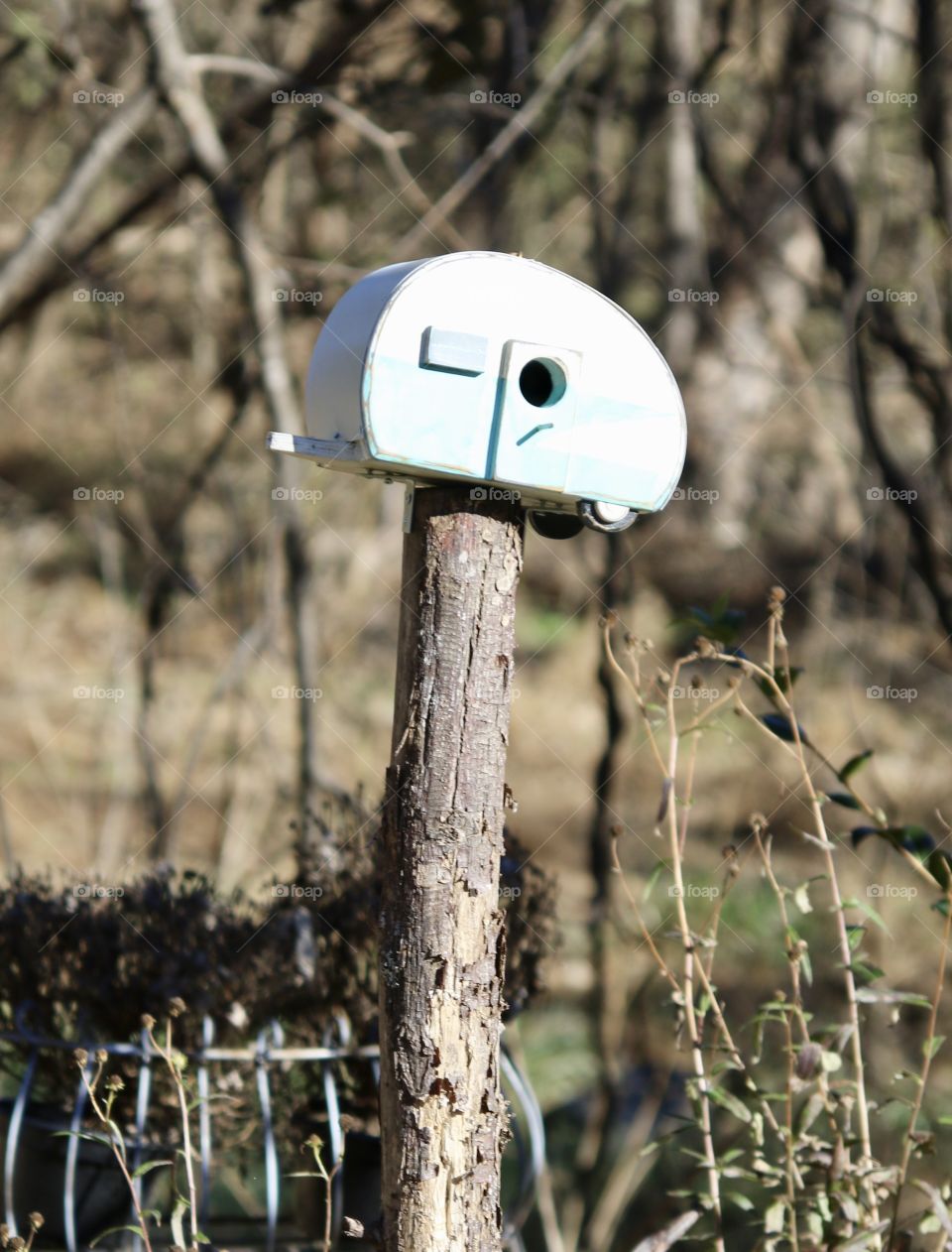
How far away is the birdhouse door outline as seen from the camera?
1153mm

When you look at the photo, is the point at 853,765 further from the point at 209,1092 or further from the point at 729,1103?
the point at 209,1092

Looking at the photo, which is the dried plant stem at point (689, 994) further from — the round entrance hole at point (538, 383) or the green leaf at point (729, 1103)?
the round entrance hole at point (538, 383)

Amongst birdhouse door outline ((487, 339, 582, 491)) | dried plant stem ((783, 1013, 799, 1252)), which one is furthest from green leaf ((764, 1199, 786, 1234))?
birdhouse door outline ((487, 339, 582, 491))

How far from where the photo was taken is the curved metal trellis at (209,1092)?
1.54 meters

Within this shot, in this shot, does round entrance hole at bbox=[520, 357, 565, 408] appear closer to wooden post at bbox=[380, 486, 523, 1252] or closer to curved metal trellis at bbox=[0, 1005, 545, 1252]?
wooden post at bbox=[380, 486, 523, 1252]

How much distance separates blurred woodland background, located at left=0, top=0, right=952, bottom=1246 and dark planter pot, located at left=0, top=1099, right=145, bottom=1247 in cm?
37

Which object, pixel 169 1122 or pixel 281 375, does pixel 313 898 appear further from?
pixel 281 375

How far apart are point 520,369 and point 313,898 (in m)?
0.96

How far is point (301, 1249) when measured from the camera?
1.75 meters

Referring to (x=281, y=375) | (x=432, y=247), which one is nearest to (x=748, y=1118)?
(x=281, y=375)

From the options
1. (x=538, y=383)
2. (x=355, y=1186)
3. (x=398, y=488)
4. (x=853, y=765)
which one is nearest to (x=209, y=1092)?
(x=355, y=1186)

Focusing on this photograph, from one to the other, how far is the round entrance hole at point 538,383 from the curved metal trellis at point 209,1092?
933 mm

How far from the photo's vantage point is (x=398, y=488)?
4.28 meters

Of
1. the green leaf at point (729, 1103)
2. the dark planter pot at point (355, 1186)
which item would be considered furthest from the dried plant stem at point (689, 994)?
the dark planter pot at point (355, 1186)
